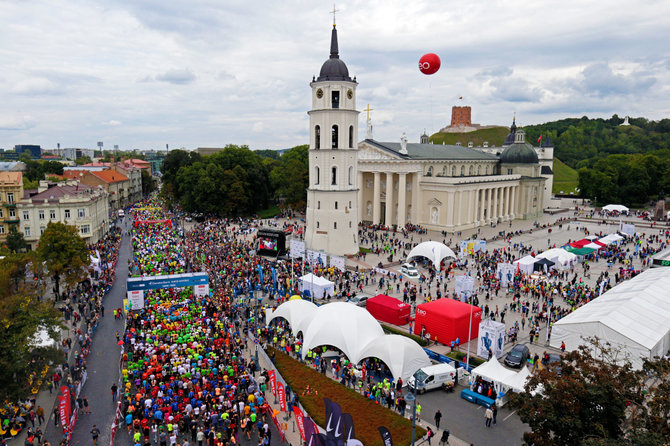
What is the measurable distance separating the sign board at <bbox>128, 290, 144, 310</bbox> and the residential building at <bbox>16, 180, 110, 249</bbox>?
22.9 metres

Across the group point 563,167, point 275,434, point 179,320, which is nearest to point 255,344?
point 179,320

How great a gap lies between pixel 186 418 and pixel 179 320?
901cm

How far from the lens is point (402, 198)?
56.3m

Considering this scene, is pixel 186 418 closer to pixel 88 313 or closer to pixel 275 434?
pixel 275 434

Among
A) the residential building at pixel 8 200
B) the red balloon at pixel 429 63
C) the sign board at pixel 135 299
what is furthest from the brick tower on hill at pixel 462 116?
the sign board at pixel 135 299

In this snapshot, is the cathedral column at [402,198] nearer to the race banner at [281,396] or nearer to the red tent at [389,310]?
the red tent at [389,310]

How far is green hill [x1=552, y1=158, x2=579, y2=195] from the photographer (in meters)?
108

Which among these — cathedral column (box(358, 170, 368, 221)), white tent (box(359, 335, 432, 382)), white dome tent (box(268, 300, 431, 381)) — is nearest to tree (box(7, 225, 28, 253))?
white dome tent (box(268, 300, 431, 381))

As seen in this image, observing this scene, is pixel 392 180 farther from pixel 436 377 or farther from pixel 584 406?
pixel 584 406

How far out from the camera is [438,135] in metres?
166

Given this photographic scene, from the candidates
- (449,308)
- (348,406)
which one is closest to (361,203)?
(449,308)

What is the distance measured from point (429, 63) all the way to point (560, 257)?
2025cm

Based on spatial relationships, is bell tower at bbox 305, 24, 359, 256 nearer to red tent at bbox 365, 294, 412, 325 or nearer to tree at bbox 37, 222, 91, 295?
red tent at bbox 365, 294, 412, 325

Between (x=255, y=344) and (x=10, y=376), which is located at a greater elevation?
(x=10, y=376)
